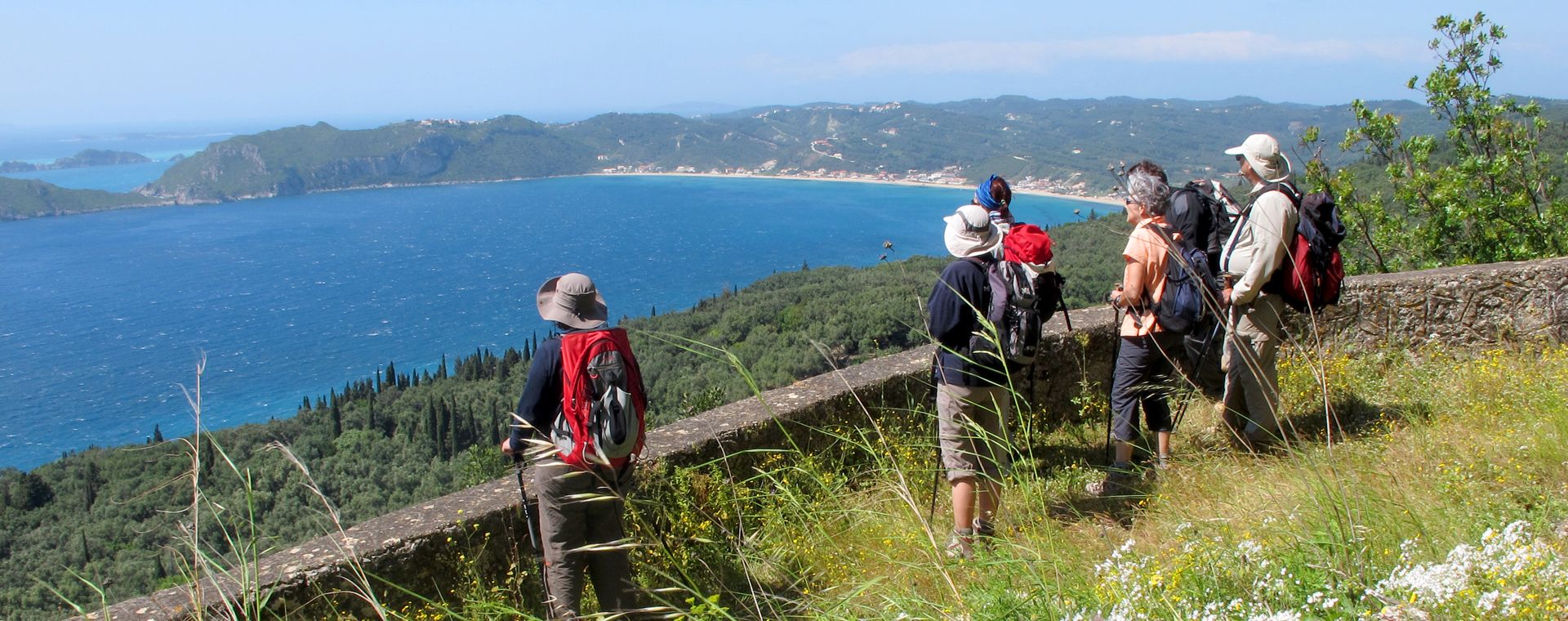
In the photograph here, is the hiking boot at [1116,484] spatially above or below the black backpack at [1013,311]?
below

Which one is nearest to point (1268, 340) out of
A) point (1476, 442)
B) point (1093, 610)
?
point (1476, 442)

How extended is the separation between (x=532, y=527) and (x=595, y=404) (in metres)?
0.49

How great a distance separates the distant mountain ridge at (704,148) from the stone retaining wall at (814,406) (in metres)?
114

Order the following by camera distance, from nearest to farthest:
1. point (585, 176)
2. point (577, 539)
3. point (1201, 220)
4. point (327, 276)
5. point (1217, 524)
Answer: point (1217, 524) < point (577, 539) < point (1201, 220) < point (327, 276) < point (585, 176)

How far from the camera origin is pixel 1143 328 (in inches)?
126

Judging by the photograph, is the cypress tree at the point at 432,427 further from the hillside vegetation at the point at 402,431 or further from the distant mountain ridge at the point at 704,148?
the distant mountain ridge at the point at 704,148

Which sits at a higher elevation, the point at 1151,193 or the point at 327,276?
the point at 1151,193

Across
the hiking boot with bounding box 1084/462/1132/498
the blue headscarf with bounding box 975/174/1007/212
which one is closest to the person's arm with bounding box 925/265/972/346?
the blue headscarf with bounding box 975/174/1007/212

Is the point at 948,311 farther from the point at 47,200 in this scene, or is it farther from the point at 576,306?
the point at 47,200

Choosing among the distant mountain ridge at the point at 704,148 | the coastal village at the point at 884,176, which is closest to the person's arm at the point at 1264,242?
the coastal village at the point at 884,176

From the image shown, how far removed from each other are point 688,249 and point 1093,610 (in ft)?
318

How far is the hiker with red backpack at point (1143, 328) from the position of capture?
315 centimetres

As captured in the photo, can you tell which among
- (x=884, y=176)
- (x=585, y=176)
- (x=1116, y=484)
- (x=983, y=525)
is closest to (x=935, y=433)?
(x=1116, y=484)

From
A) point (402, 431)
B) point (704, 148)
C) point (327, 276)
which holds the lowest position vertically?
point (402, 431)
